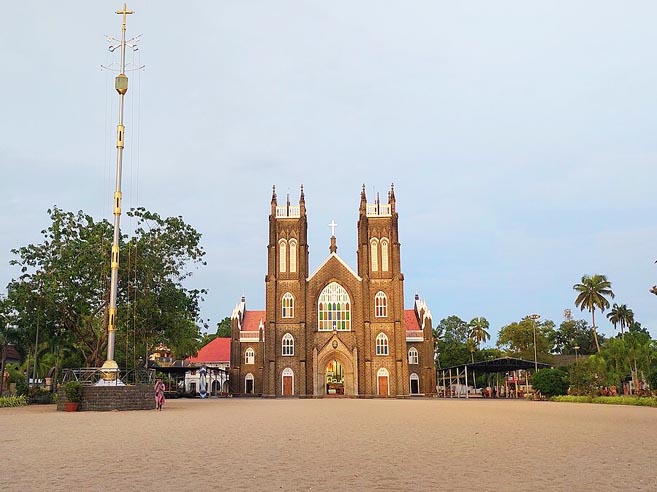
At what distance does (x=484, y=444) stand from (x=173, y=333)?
1048 inches

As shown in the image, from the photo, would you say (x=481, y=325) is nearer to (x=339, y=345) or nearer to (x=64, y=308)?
(x=339, y=345)

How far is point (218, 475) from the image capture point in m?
8.78

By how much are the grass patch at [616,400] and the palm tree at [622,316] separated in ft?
194

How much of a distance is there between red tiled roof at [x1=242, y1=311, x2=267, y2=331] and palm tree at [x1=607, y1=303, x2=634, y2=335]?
5513cm

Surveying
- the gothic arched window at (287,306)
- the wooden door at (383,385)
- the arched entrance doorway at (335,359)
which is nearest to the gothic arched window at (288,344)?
the gothic arched window at (287,306)

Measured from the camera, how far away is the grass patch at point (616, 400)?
3403cm

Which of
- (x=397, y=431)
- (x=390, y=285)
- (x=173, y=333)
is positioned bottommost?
(x=397, y=431)

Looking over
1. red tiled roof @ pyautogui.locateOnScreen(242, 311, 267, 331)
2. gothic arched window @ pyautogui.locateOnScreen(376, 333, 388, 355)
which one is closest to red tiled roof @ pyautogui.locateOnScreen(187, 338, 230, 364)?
red tiled roof @ pyautogui.locateOnScreen(242, 311, 267, 331)

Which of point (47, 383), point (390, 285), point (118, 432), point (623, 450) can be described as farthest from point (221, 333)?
point (623, 450)

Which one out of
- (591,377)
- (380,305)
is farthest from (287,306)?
(591,377)

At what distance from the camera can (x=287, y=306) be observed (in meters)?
60.8

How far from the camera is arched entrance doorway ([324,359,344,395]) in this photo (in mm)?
63094

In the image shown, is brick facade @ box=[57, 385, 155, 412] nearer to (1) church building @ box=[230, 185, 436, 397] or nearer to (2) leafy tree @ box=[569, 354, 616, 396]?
(2) leafy tree @ box=[569, 354, 616, 396]

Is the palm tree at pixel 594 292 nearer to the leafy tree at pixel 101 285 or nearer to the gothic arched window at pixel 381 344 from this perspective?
the gothic arched window at pixel 381 344
